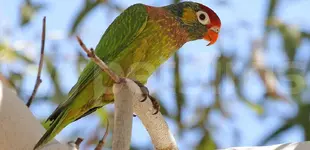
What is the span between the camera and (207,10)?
72.7 inches

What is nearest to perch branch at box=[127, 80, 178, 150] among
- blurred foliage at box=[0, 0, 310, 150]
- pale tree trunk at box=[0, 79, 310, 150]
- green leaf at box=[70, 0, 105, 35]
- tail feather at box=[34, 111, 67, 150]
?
Result: pale tree trunk at box=[0, 79, 310, 150]

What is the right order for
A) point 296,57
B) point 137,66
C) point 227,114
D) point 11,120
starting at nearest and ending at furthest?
1. point 11,120
2. point 137,66
3. point 296,57
4. point 227,114

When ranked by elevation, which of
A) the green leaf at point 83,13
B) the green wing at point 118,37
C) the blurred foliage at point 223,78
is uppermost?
the green leaf at point 83,13

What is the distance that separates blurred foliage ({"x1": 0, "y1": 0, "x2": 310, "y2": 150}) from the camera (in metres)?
2.45

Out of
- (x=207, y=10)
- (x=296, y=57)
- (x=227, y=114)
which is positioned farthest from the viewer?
(x=227, y=114)

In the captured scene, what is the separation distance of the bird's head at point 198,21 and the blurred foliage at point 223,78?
0.65 m

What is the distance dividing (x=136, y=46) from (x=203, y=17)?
0.31 metres

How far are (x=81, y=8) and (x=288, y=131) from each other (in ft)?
3.41

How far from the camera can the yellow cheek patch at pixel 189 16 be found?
1.86m

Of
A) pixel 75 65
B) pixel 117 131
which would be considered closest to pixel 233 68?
pixel 75 65

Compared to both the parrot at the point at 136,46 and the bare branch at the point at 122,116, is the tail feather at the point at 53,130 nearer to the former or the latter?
the parrot at the point at 136,46

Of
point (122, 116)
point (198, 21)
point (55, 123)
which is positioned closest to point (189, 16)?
point (198, 21)

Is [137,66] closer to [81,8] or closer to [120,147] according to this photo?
[120,147]

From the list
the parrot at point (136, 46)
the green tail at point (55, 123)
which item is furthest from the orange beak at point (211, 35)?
the green tail at point (55, 123)
